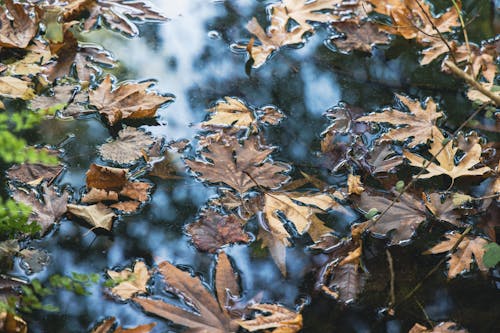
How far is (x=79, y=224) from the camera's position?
1.83m

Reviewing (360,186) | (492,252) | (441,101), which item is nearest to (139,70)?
(360,186)

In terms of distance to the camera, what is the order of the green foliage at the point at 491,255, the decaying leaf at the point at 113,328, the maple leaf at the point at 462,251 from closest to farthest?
the decaying leaf at the point at 113,328 < the green foliage at the point at 491,255 < the maple leaf at the point at 462,251

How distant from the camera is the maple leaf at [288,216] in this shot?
1789 mm

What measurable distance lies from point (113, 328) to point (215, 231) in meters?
0.44

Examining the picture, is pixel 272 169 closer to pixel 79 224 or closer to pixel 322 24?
pixel 79 224

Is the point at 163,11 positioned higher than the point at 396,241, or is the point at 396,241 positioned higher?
the point at 163,11

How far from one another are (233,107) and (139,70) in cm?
50

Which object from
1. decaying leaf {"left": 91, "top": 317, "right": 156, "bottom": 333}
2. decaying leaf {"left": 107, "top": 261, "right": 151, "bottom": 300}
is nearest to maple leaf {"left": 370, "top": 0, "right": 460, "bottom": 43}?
decaying leaf {"left": 107, "top": 261, "right": 151, "bottom": 300}

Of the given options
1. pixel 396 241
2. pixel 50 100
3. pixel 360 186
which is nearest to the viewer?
pixel 396 241

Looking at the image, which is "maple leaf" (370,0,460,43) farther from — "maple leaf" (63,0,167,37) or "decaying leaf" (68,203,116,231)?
"decaying leaf" (68,203,116,231)

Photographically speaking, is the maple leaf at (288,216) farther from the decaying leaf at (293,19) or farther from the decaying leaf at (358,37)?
the decaying leaf at (358,37)

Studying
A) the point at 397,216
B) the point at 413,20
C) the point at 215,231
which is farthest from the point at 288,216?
the point at 413,20

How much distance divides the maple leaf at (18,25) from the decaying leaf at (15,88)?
0.86ft

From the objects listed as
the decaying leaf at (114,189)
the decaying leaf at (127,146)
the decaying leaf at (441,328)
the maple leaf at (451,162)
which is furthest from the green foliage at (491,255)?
the decaying leaf at (127,146)
